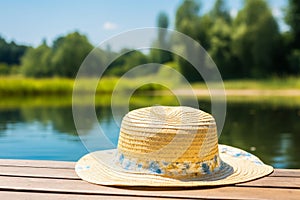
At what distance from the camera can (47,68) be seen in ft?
83.3

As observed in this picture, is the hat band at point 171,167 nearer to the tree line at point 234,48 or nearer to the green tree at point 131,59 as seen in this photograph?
the green tree at point 131,59

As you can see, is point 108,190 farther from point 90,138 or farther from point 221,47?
point 221,47

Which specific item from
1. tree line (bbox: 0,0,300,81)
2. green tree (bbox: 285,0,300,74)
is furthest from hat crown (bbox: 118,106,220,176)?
green tree (bbox: 285,0,300,74)

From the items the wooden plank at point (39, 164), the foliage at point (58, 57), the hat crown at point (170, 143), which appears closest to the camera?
the hat crown at point (170, 143)

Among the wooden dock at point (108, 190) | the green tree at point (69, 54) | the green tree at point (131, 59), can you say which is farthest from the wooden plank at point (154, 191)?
the green tree at point (69, 54)

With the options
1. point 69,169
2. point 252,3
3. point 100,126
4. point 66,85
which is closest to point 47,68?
point 66,85

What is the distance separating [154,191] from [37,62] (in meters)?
25.5

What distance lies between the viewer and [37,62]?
2606cm

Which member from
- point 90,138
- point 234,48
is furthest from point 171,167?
point 234,48

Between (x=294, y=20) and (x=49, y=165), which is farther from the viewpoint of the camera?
(x=294, y=20)

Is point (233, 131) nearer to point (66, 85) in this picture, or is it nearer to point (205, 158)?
point (205, 158)

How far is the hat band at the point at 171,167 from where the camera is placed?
6.41ft

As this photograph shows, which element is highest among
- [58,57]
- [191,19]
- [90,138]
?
[191,19]

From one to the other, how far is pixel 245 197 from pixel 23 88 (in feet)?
57.5
